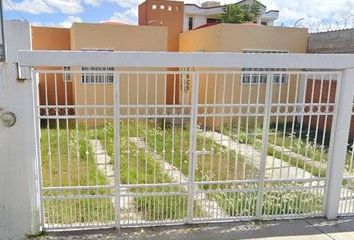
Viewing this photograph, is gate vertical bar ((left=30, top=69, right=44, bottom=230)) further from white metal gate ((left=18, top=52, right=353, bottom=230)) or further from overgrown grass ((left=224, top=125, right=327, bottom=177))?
overgrown grass ((left=224, top=125, right=327, bottom=177))

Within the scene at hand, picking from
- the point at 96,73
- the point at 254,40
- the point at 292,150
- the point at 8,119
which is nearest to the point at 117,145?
the point at 96,73

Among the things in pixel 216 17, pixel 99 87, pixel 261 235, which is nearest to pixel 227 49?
pixel 99 87

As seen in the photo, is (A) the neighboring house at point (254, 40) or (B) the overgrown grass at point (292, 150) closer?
(B) the overgrown grass at point (292, 150)

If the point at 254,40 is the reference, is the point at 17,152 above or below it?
below

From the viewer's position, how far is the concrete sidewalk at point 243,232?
13.4 feet

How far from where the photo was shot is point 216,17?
96.1 ft

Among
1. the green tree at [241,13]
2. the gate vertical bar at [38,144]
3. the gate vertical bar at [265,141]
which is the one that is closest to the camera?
the gate vertical bar at [38,144]

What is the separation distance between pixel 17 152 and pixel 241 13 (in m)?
23.2

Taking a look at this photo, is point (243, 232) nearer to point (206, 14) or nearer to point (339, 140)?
point (339, 140)

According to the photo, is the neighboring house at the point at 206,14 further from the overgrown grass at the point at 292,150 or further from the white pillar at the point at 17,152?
the white pillar at the point at 17,152

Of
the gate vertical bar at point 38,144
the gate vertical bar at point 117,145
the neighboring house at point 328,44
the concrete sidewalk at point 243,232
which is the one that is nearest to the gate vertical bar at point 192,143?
the concrete sidewalk at point 243,232

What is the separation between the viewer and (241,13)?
24.5m

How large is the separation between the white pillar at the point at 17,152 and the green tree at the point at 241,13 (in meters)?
22.0

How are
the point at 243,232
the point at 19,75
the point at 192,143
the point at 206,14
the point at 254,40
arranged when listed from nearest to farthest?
the point at 19,75
the point at 192,143
the point at 243,232
the point at 254,40
the point at 206,14
